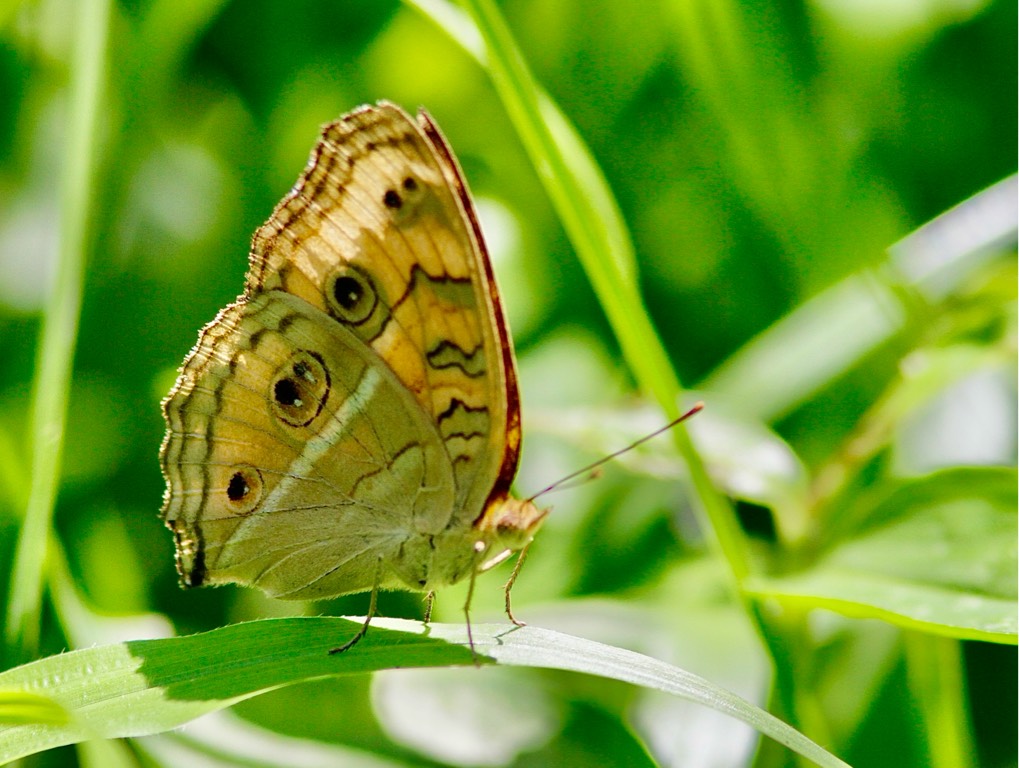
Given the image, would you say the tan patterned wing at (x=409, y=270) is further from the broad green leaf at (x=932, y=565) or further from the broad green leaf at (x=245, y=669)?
the broad green leaf at (x=932, y=565)

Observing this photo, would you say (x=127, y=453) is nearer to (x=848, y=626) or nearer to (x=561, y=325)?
(x=561, y=325)

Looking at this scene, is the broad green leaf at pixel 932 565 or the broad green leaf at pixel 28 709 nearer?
the broad green leaf at pixel 28 709

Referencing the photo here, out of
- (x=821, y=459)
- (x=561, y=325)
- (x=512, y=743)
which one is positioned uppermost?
(x=561, y=325)

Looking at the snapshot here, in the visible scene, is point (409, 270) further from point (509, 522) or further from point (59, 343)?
point (59, 343)

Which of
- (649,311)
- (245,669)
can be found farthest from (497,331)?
(649,311)

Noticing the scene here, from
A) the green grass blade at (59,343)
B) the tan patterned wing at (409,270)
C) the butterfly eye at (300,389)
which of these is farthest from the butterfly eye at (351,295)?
the green grass blade at (59,343)

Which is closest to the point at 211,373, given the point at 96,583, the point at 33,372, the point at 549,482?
the point at 96,583

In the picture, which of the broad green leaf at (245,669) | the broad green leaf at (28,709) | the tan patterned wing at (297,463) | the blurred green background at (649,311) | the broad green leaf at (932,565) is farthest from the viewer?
the blurred green background at (649,311)

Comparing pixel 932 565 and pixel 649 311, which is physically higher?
pixel 649 311
